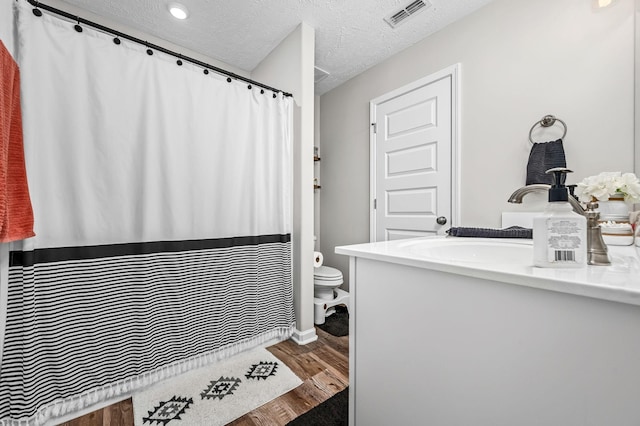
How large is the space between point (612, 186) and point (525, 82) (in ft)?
3.76

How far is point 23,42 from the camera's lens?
1036mm

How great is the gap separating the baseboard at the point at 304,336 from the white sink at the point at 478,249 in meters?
1.15

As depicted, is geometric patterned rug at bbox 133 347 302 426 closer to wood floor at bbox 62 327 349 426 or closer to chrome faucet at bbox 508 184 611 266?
wood floor at bbox 62 327 349 426

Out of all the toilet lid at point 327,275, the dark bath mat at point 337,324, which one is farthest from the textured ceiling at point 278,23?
the dark bath mat at point 337,324

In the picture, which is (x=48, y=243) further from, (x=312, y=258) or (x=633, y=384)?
(x=633, y=384)

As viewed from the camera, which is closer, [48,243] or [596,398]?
[596,398]

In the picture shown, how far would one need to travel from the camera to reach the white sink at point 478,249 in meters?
1.06

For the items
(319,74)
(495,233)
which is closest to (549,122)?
(495,233)

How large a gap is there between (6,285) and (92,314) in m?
0.32

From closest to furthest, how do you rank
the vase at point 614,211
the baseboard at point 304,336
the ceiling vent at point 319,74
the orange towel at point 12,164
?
the orange towel at point 12,164 → the vase at point 614,211 → the baseboard at point 304,336 → the ceiling vent at point 319,74

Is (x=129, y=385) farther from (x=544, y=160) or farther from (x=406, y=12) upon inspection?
(x=406, y=12)

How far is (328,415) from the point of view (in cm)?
117

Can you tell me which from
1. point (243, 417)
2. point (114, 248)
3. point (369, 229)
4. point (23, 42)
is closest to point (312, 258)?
point (369, 229)

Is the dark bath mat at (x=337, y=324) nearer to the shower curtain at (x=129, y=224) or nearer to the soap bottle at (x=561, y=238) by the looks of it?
the shower curtain at (x=129, y=224)
